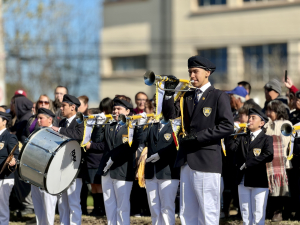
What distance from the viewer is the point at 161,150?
25.3ft

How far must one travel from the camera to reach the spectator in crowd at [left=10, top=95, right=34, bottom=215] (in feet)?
34.5

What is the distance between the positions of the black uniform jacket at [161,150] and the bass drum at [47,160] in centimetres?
106

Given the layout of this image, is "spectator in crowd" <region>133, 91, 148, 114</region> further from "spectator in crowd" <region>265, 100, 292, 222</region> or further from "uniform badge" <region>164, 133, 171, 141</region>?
"uniform badge" <region>164, 133, 171, 141</region>

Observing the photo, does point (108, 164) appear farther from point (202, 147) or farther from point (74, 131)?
point (202, 147)

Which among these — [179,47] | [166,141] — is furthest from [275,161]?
[179,47]

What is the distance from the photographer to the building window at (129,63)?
30750 millimetres

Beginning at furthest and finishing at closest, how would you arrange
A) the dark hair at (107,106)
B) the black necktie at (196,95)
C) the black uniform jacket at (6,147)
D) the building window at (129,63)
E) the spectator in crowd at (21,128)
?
1. the building window at (129,63)
2. the spectator in crowd at (21,128)
3. the dark hair at (107,106)
4. the black uniform jacket at (6,147)
5. the black necktie at (196,95)

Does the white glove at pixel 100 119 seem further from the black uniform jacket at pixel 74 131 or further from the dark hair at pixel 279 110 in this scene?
the dark hair at pixel 279 110

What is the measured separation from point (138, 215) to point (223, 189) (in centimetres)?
160

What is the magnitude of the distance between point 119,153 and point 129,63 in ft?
76.2

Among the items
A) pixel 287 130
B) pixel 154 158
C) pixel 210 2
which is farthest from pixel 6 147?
pixel 210 2

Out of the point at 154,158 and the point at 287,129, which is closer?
the point at 287,129

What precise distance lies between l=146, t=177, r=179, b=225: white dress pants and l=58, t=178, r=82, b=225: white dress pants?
51.8 inches

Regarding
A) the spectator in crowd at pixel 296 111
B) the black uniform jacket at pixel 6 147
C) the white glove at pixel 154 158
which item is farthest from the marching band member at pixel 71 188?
the spectator in crowd at pixel 296 111
